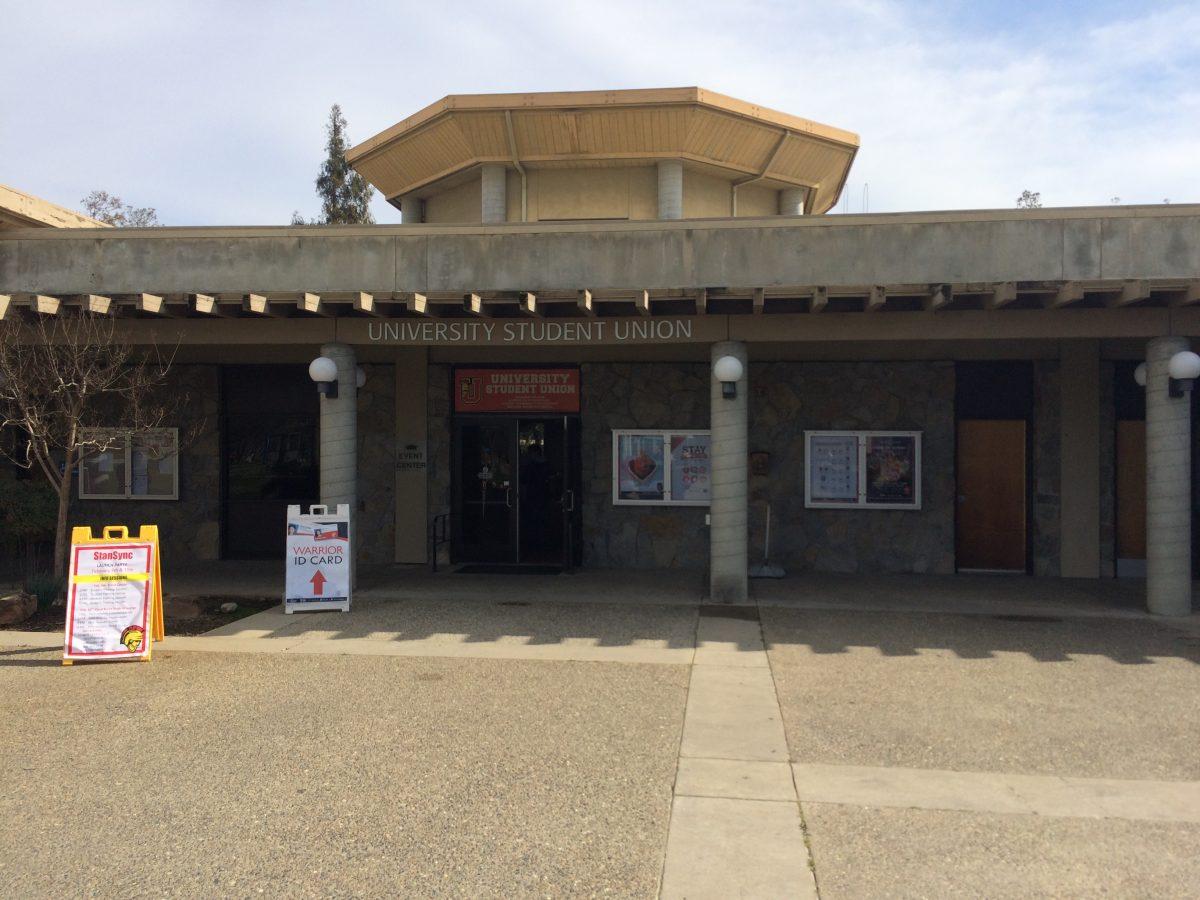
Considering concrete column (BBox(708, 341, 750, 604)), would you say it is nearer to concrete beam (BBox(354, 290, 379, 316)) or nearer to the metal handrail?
concrete beam (BBox(354, 290, 379, 316))

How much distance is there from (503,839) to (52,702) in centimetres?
442

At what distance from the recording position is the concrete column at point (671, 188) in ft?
50.2

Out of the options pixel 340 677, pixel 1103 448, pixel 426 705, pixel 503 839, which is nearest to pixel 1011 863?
pixel 503 839

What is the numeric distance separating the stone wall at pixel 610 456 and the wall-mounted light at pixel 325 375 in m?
3.93

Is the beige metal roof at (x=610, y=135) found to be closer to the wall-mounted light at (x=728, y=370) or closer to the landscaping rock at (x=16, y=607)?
the wall-mounted light at (x=728, y=370)

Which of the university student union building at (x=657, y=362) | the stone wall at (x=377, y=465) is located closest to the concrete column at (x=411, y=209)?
the university student union building at (x=657, y=362)

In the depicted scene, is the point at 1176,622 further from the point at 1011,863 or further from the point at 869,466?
the point at 1011,863

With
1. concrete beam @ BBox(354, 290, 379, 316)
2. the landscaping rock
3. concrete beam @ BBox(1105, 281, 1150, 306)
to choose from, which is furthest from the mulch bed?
concrete beam @ BBox(1105, 281, 1150, 306)

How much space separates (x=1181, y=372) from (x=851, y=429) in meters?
4.30

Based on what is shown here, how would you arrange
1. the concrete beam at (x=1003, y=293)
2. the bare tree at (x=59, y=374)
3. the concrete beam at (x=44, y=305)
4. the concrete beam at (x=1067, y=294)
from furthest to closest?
the bare tree at (x=59, y=374) → the concrete beam at (x=44, y=305) → the concrete beam at (x=1003, y=293) → the concrete beam at (x=1067, y=294)

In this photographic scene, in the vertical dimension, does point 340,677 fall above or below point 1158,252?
below

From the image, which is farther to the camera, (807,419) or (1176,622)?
(807,419)

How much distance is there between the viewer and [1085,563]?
A: 12.5m

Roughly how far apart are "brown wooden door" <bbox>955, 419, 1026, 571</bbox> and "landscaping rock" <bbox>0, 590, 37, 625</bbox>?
469 inches
